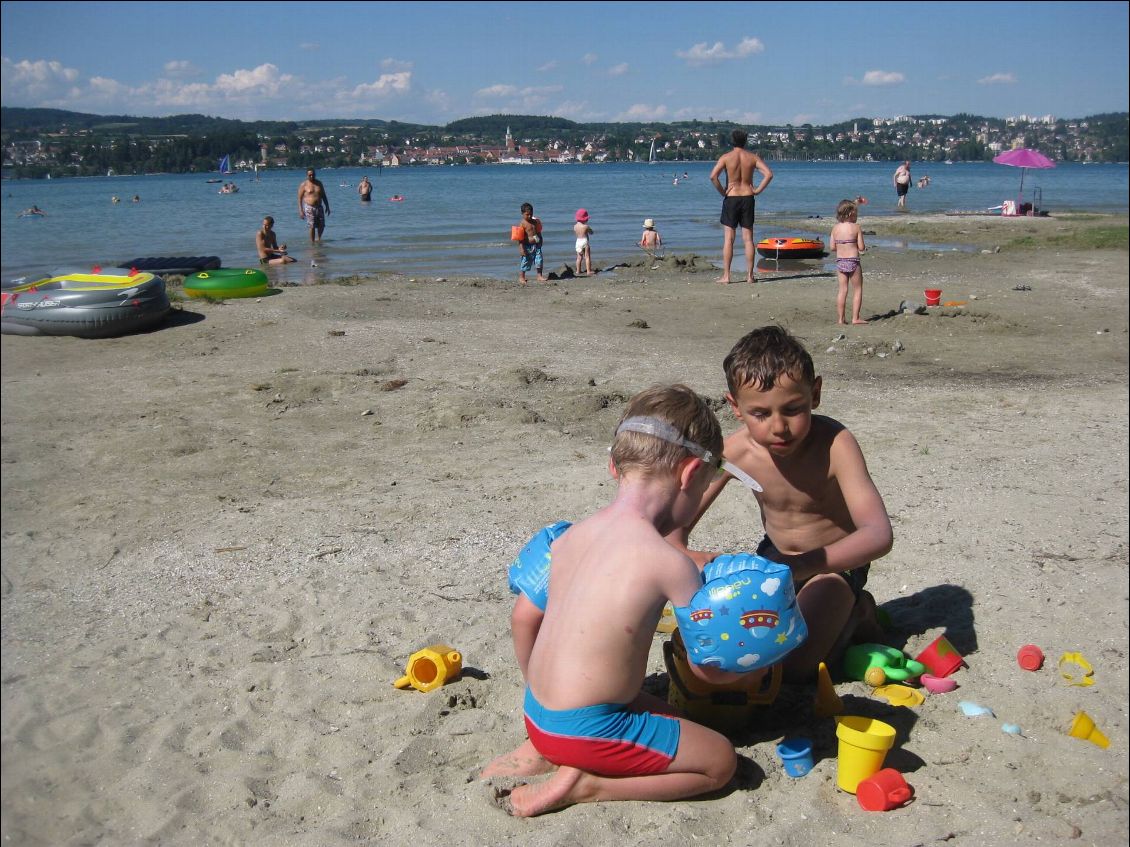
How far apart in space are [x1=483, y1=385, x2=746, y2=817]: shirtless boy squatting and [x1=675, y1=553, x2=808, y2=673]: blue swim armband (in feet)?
0.23

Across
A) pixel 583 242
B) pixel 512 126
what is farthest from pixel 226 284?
pixel 512 126

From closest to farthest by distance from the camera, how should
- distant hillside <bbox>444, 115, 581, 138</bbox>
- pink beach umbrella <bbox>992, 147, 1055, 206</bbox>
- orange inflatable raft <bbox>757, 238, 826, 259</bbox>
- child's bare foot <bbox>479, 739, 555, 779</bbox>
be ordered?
child's bare foot <bbox>479, 739, 555, 779</bbox>, orange inflatable raft <bbox>757, 238, 826, 259</bbox>, pink beach umbrella <bbox>992, 147, 1055, 206</bbox>, distant hillside <bbox>444, 115, 581, 138</bbox>

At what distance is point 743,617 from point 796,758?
0.62 m

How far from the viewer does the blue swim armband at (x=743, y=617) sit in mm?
2697

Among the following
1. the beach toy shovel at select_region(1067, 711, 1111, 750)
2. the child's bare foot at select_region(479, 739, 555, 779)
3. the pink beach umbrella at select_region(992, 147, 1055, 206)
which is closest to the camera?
the child's bare foot at select_region(479, 739, 555, 779)

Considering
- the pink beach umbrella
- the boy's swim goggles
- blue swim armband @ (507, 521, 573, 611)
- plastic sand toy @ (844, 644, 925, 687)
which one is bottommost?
plastic sand toy @ (844, 644, 925, 687)

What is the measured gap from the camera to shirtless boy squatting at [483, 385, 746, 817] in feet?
8.87

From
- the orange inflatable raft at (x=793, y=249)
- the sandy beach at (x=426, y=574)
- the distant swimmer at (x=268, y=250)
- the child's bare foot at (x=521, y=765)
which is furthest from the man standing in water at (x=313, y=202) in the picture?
the child's bare foot at (x=521, y=765)

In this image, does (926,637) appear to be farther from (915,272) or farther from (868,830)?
(915,272)

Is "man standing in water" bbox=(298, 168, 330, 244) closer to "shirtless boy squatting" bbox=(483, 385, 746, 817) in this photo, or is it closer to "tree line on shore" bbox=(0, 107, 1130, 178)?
"tree line on shore" bbox=(0, 107, 1130, 178)

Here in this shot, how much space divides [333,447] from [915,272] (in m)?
11.6

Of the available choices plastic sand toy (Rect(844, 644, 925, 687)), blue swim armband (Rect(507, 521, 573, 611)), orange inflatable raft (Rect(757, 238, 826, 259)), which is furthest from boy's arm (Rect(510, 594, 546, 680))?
orange inflatable raft (Rect(757, 238, 826, 259))

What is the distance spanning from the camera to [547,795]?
2.82 metres

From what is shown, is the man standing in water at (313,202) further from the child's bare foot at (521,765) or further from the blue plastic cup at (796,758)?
the blue plastic cup at (796,758)
